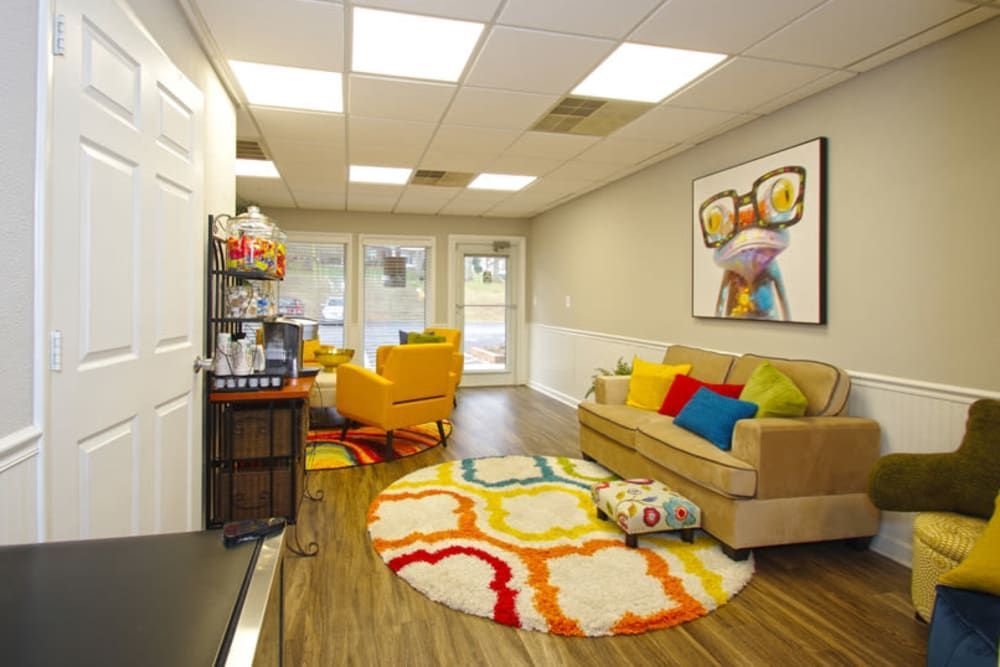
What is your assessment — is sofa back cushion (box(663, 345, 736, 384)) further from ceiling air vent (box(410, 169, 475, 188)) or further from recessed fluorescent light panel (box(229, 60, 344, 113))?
recessed fluorescent light panel (box(229, 60, 344, 113))

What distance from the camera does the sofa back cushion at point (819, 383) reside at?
2887 mm

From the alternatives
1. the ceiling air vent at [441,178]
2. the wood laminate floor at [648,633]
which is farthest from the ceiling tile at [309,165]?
the wood laminate floor at [648,633]

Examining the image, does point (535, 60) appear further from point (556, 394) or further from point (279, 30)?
point (556, 394)

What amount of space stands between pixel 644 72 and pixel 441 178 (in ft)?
9.36

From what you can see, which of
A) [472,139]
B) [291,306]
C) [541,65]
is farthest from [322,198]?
[541,65]

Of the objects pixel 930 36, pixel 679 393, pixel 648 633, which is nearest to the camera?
pixel 648 633

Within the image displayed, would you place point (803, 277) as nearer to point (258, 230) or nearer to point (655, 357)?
point (655, 357)

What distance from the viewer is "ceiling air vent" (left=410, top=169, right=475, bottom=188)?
17.4ft

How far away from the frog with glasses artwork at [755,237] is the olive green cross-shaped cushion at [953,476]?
1.38 m

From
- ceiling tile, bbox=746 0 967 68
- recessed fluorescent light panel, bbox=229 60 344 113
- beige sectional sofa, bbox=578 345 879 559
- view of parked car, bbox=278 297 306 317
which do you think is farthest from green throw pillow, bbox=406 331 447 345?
ceiling tile, bbox=746 0 967 68

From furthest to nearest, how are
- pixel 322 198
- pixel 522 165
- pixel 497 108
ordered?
pixel 322 198, pixel 522 165, pixel 497 108

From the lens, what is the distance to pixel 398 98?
11.0 ft

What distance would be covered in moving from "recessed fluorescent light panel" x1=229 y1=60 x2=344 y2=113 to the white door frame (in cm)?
428

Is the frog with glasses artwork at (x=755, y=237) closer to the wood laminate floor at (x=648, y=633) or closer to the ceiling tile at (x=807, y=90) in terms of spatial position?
the ceiling tile at (x=807, y=90)
